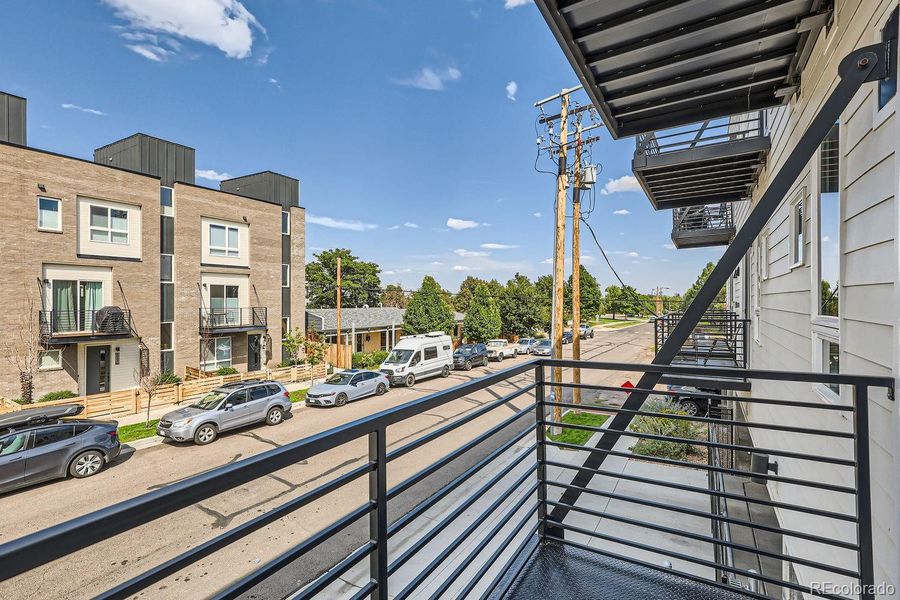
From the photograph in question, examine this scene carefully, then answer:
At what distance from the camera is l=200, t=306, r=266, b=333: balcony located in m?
14.7

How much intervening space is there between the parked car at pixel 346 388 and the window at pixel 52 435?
216 inches

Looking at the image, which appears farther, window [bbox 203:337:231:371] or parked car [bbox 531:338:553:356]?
parked car [bbox 531:338:553:356]

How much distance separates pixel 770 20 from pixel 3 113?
55.2 feet

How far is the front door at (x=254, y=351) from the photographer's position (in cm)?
1620

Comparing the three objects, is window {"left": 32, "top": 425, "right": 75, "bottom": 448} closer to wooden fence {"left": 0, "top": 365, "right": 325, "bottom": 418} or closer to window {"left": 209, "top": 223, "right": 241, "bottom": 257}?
wooden fence {"left": 0, "top": 365, "right": 325, "bottom": 418}

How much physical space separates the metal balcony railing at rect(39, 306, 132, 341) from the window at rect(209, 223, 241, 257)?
12.1 feet

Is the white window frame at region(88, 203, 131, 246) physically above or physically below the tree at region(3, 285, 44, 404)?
above

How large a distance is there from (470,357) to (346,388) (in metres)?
7.56

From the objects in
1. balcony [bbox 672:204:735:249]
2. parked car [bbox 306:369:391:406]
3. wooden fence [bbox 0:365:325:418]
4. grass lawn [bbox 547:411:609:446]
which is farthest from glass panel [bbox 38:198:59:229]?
balcony [bbox 672:204:735:249]

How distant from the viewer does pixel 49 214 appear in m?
11.5

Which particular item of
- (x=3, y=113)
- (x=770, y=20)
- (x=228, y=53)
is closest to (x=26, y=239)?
(x=3, y=113)

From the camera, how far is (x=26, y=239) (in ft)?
36.3

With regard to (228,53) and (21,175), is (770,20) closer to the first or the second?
(21,175)

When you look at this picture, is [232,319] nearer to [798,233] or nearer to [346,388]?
[346,388]
